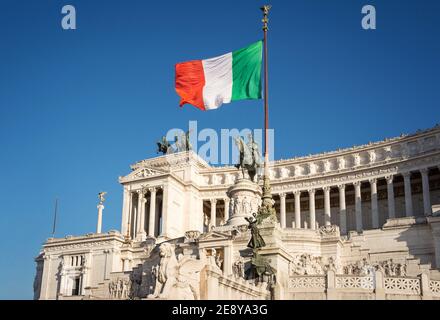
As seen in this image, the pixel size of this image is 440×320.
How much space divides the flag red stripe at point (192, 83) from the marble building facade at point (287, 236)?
1014 centimetres

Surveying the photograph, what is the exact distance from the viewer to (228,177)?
9669cm

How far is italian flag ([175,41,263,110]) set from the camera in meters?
37.2

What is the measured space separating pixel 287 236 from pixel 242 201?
357 inches

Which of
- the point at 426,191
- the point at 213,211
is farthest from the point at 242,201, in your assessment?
the point at 213,211

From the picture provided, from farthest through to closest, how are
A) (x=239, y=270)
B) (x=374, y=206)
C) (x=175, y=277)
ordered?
(x=374, y=206), (x=239, y=270), (x=175, y=277)

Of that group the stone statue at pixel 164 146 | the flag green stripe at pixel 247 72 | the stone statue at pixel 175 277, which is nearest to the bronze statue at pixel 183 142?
the stone statue at pixel 164 146

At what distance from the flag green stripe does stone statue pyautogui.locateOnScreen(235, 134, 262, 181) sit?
2772cm

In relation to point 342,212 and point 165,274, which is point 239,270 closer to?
point 165,274

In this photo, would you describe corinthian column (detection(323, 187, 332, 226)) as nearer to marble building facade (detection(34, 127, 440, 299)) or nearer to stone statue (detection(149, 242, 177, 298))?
marble building facade (detection(34, 127, 440, 299))

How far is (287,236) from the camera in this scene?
51.7m

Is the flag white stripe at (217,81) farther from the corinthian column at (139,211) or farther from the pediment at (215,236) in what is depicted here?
the corinthian column at (139,211)
